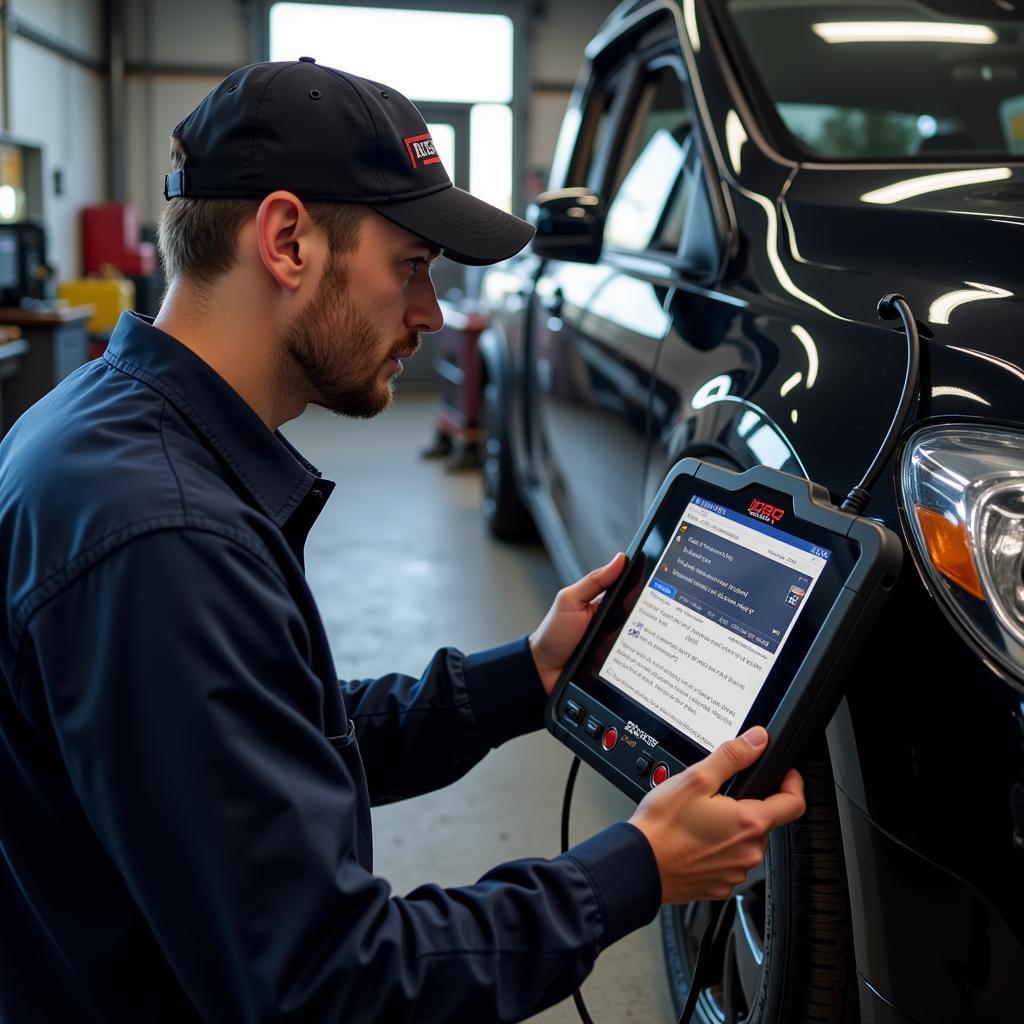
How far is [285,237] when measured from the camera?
3.26 feet

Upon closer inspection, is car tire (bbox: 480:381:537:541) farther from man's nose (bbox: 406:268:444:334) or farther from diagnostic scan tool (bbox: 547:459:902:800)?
man's nose (bbox: 406:268:444:334)

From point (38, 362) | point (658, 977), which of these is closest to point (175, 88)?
point (38, 362)

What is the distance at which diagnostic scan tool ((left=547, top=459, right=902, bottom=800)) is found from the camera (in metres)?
A: 1.03

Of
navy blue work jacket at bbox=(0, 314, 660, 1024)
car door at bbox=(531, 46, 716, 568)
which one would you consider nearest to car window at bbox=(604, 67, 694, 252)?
car door at bbox=(531, 46, 716, 568)

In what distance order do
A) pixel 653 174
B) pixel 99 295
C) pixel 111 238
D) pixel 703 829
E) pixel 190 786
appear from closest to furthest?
pixel 190 786, pixel 703 829, pixel 653 174, pixel 99 295, pixel 111 238

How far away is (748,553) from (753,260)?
0.62m

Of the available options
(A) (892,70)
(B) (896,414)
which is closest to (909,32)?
(A) (892,70)

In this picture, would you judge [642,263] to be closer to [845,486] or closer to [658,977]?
[845,486]

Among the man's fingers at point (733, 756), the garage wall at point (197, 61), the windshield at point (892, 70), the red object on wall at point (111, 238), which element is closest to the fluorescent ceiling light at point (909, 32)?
the windshield at point (892, 70)

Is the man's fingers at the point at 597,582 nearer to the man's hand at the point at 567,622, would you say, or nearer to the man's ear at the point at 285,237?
the man's hand at the point at 567,622

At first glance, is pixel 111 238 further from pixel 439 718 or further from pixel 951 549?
pixel 951 549

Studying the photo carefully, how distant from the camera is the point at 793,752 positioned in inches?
41.0

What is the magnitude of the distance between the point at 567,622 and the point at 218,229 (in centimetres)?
61

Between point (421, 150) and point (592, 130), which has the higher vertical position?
point (592, 130)
